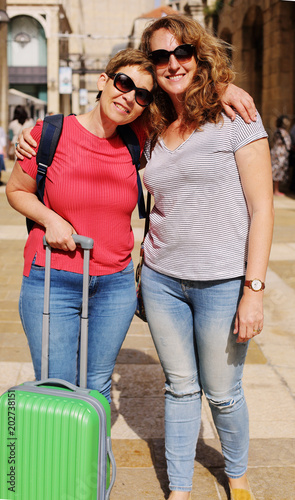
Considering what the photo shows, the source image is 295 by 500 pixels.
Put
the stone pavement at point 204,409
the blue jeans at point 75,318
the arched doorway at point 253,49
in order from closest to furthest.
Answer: the blue jeans at point 75,318 < the stone pavement at point 204,409 < the arched doorway at point 253,49

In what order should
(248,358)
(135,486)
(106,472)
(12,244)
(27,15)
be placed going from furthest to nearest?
1. (27,15)
2. (12,244)
3. (248,358)
4. (135,486)
5. (106,472)

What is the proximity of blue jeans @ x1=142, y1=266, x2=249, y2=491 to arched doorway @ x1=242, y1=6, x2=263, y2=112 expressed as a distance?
62.3 ft

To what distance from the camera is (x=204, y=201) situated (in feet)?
7.96

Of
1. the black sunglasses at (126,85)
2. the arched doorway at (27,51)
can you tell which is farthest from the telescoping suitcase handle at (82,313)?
the arched doorway at (27,51)

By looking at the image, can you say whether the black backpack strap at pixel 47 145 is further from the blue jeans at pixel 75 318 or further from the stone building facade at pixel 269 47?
the stone building facade at pixel 269 47

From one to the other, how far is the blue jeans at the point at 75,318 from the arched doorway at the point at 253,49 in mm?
19045

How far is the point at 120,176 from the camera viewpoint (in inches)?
97.9

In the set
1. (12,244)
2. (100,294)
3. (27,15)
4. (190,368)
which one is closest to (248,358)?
(190,368)

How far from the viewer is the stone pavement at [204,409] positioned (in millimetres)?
2982

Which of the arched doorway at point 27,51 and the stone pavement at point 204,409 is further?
the arched doorway at point 27,51

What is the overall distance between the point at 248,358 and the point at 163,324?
2210 mm

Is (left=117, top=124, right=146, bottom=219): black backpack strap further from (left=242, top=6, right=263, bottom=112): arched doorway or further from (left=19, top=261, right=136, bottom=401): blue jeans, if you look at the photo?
(left=242, top=6, right=263, bottom=112): arched doorway

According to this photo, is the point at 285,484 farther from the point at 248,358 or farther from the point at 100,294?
the point at 248,358

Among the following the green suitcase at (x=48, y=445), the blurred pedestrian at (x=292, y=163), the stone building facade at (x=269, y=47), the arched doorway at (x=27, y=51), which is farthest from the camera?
the arched doorway at (x=27, y=51)
